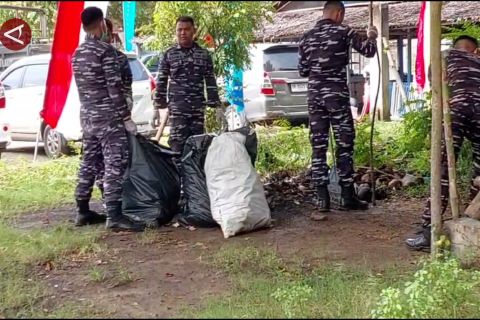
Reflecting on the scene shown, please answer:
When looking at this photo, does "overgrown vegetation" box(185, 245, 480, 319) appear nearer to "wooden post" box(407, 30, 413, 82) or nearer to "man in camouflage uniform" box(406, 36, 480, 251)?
"man in camouflage uniform" box(406, 36, 480, 251)

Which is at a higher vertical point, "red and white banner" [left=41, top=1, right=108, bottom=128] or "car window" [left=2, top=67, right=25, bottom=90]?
"car window" [left=2, top=67, right=25, bottom=90]

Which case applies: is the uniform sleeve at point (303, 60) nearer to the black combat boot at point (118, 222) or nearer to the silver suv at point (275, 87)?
the black combat boot at point (118, 222)

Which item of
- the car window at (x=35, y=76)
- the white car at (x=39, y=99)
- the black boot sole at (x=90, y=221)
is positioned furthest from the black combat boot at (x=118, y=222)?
the car window at (x=35, y=76)

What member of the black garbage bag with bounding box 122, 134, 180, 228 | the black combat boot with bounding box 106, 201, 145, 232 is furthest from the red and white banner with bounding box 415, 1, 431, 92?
the black combat boot with bounding box 106, 201, 145, 232

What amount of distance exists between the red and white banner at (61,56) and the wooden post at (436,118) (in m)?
2.00

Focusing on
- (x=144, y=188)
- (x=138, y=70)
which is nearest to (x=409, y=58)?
(x=138, y=70)

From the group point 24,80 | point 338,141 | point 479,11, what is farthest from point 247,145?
point 479,11

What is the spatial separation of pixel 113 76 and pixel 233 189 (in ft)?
4.57

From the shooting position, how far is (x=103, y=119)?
6.36m

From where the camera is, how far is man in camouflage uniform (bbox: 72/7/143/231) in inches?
242

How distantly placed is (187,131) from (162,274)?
2.42 m

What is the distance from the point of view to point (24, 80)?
1230cm

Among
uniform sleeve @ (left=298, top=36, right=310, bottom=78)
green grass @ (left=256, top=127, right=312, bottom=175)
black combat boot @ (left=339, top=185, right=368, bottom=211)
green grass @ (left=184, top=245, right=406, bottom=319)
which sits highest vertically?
uniform sleeve @ (left=298, top=36, right=310, bottom=78)

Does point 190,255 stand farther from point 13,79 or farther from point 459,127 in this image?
point 13,79
